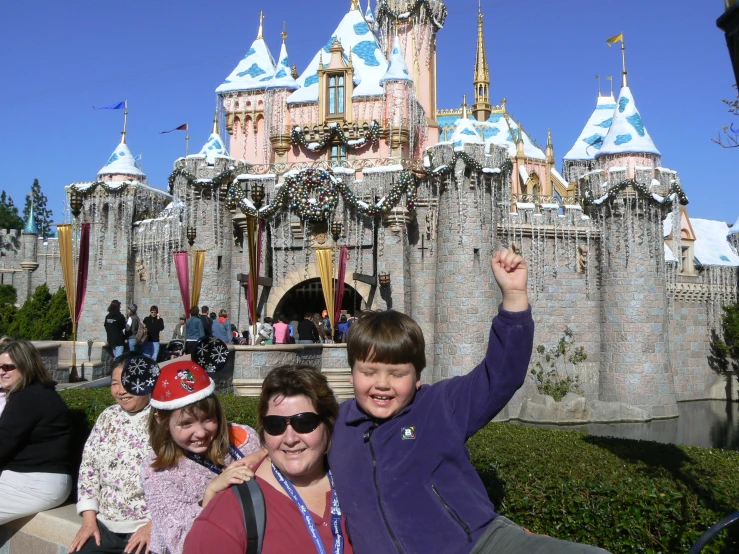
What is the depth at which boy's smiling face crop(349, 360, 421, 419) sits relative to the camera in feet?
8.99

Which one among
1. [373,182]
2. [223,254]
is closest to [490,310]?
[373,182]

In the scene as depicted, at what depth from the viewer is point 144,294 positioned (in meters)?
25.1

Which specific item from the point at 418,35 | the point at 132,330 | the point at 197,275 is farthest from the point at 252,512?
the point at 418,35

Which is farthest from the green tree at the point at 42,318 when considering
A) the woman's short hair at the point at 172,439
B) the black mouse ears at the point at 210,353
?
the woman's short hair at the point at 172,439

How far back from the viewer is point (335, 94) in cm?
2261

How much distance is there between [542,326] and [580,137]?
10635mm

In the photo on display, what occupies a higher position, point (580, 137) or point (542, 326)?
point (580, 137)

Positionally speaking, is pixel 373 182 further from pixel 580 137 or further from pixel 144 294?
pixel 580 137

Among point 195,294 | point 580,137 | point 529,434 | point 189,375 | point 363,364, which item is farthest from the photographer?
point 580,137

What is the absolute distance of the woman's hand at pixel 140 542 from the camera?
3.64m

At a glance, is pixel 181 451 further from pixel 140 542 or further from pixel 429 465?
pixel 429 465

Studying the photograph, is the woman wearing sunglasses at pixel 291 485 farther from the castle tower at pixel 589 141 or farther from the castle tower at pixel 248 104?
the castle tower at pixel 589 141

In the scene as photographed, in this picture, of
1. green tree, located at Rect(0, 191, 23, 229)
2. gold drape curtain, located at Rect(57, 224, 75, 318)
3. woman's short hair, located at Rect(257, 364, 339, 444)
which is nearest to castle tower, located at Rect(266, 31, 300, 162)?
gold drape curtain, located at Rect(57, 224, 75, 318)

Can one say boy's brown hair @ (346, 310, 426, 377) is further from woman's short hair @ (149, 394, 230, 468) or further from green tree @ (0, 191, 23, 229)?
green tree @ (0, 191, 23, 229)
